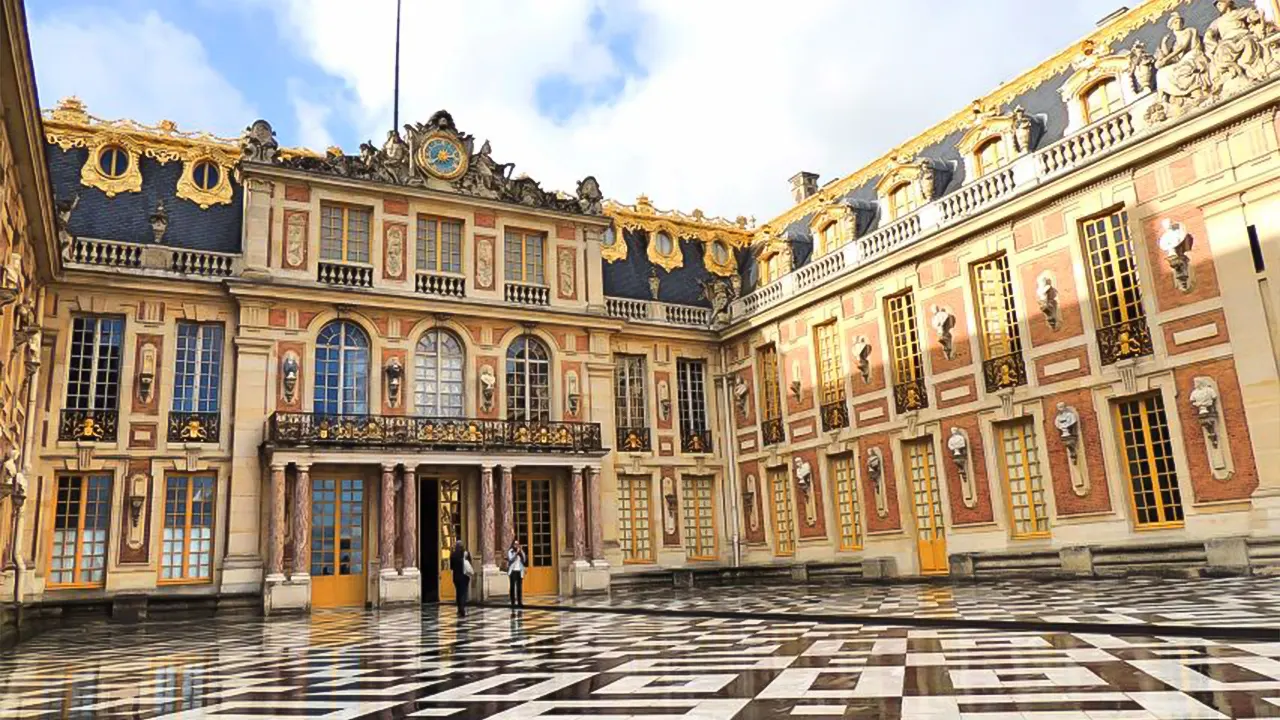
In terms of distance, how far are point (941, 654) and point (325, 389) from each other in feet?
51.9

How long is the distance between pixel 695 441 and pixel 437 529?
7.05 meters

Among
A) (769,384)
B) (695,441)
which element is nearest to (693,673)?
→ (769,384)

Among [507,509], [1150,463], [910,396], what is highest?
[910,396]

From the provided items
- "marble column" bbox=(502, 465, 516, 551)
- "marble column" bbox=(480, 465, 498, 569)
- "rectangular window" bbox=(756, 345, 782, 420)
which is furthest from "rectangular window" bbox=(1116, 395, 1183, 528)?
"marble column" bbox=(480, 465, 498, 569)

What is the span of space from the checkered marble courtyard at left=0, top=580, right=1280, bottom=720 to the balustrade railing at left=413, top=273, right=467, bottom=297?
10.7 metres

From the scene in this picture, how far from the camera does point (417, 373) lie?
20.8 meters

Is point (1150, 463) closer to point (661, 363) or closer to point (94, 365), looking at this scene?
point (661, 363)

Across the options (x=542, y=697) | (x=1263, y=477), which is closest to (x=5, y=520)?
(x=542, y=697)

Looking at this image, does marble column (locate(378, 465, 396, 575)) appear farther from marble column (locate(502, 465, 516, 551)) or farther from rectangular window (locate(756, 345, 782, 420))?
rectangular window (locate(756, 345, 782, 420))

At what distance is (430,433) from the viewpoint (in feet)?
64.7

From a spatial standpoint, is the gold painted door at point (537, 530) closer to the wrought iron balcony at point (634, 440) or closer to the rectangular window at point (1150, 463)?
the wrought iron balcony at point (634, 440)

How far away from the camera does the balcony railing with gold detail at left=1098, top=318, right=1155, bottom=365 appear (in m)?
15.0

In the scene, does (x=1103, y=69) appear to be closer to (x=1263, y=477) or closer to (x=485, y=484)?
(x=1263, y=477)

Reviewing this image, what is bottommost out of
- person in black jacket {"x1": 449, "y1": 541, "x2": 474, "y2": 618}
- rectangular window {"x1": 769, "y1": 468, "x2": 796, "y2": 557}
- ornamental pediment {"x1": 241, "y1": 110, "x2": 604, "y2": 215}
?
person in black jacket {"x1": 449, "y1": 541, "x2": 474, "y2": 618}
